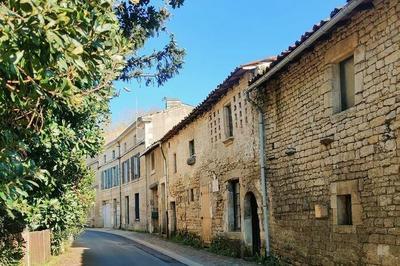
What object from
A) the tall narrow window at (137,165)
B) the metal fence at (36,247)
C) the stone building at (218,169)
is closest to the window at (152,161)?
the stone building at (218,169)

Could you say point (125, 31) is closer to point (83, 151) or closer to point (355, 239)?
point (83, 151)

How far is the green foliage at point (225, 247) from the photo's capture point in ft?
51.3

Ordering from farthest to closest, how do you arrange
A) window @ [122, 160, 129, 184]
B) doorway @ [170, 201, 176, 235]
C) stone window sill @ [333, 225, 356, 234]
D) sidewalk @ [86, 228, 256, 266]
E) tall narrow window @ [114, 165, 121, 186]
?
tall narrow window @ [114, 165, 121, 186] < window @ [122, 160, 129, 184] < doorway @ [170, 201, 176, 235] < sidewalk @ [86, 228, 256, 266] < stone window sill @ [333, 225, 356, 234]

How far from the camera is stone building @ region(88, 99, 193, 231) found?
110 ft

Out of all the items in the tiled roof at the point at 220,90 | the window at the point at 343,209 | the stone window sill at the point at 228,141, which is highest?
the tiled roof at the point at 220,90

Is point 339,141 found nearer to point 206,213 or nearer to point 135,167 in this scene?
point 206,213

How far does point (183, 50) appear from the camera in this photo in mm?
10625

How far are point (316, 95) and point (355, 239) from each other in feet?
10.2

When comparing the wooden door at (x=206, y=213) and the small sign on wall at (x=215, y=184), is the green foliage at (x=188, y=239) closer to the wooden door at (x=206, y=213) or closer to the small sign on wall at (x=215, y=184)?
the wooden door at (x=206, y=213)

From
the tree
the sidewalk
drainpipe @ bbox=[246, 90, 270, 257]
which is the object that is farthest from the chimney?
the tree

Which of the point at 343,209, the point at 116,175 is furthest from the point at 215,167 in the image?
the point at 116,175

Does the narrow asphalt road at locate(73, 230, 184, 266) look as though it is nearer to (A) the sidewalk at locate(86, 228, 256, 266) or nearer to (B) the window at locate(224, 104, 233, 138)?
(A) the sidewalk at locate(86, 228, 256, 266)

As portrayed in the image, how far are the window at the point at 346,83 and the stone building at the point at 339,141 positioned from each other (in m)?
0.02

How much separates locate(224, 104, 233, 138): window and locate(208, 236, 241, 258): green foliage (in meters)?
3.45
